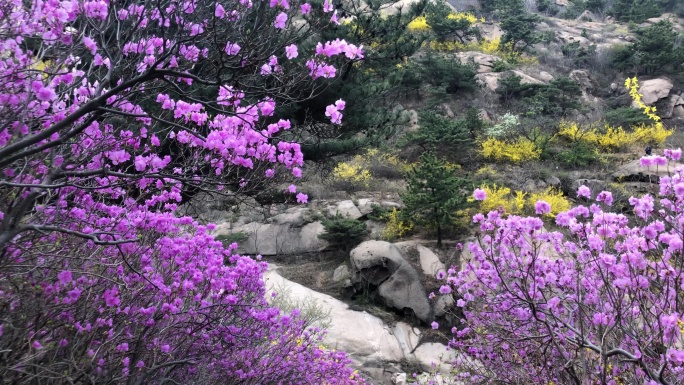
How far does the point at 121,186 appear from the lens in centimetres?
250

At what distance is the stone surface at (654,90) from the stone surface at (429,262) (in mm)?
15081

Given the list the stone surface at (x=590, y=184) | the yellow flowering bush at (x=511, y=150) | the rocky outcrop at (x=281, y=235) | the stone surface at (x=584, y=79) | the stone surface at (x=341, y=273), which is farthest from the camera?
the stone surface at (x=584, y=79)

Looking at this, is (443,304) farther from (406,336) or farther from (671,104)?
(671,104)

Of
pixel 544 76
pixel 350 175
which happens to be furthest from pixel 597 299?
pixel 544 76

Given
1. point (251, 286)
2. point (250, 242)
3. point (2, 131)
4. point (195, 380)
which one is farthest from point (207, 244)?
point (250, 242)

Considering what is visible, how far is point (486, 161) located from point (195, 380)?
11.3 m

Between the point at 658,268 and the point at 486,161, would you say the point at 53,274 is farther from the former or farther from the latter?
the point at 486,161

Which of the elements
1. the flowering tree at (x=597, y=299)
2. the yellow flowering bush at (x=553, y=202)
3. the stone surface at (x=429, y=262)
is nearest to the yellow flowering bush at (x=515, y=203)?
the yellow flowering bush at (x=553, y=202)

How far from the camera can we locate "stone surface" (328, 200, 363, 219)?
9637 mm

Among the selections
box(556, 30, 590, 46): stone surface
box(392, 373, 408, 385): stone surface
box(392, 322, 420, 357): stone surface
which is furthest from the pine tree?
box(556, 30, 590, 46): stone surface

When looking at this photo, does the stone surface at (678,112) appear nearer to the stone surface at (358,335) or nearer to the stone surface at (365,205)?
the stone surface at (365,205)

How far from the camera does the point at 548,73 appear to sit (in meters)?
19.9

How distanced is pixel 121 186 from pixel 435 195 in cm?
611

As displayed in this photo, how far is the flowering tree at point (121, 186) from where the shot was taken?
2047mm
